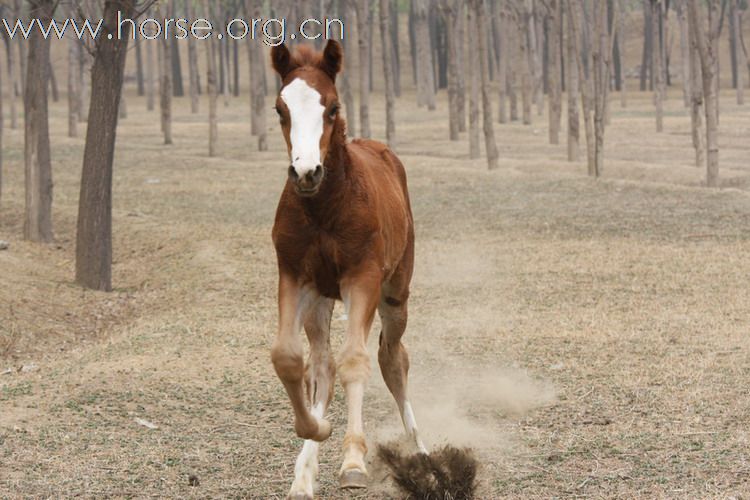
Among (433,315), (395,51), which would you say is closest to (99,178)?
Answer: (433,315)

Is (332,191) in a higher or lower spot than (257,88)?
lower

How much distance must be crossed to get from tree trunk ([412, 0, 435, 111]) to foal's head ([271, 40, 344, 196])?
45351 millimetres

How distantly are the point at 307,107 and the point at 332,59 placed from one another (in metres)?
0.47

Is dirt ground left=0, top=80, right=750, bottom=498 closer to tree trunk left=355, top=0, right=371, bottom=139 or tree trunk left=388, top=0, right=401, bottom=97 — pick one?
tree trunk left=355, top=0, right=371, bottom=139

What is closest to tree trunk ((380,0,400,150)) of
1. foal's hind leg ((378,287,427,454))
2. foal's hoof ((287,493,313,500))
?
foal's hind leg ((378,287,427,454))

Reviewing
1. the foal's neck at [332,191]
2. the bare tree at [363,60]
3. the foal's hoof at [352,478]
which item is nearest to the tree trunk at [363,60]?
the bare tree at [363,60]

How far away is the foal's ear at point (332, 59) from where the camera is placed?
5582 millimetres

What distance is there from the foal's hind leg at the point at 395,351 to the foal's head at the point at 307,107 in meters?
1.46

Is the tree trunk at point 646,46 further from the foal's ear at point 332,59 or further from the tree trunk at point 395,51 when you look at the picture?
the foal's ear at point 332,59

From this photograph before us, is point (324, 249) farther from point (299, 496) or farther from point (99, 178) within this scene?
point (99, 178)

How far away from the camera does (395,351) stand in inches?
269

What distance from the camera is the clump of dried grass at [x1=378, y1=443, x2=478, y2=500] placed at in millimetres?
5746

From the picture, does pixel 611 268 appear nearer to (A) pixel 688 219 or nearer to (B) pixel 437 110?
(A) pixel 688 219

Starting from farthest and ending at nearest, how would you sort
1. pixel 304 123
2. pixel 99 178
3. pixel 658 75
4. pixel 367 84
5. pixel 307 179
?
pixel 658 75, pixel 367 84, pixel 99 178, pixel 304 123, pixel 307 179
